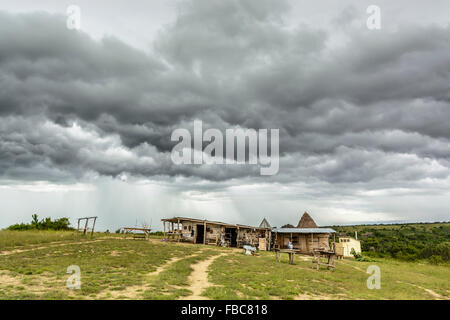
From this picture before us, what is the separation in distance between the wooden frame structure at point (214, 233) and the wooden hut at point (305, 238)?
80.1 inches

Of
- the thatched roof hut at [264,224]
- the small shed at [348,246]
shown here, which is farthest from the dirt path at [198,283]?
the small shed at [348,246]

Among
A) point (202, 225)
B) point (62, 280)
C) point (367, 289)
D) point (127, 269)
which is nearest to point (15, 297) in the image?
point (62, 280)

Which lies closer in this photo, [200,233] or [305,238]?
[305,238]

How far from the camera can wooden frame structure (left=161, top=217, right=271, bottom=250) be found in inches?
1608

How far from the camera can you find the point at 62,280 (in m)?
12.6

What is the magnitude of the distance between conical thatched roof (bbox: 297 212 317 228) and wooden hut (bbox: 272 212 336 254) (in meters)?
1.64

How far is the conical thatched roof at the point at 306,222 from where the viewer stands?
4584cm

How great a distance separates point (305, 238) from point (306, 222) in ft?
17.0

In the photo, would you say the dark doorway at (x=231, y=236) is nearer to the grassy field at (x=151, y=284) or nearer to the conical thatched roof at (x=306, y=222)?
the conical thatched roof at (x=306, y=222)

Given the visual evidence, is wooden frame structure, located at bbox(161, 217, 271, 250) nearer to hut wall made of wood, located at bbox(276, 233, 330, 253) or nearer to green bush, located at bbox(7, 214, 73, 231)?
hut wall made of wood, located at bbox(276, 233, 330, 253)

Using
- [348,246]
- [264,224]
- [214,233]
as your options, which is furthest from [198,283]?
[348,246]

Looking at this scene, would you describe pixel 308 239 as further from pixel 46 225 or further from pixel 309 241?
pixel 46 225

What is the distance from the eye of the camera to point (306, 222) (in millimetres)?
46406
